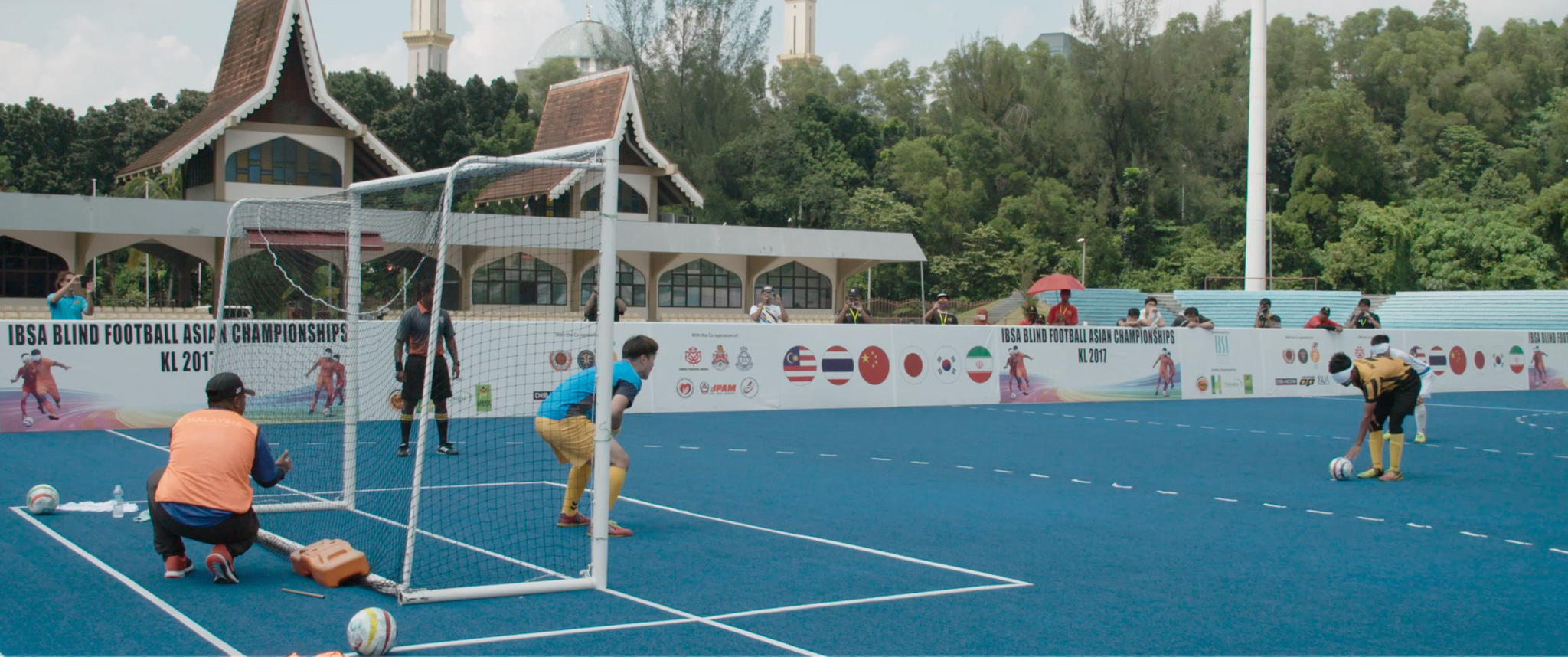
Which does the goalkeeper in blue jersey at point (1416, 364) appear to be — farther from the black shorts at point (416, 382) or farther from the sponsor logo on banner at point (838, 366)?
the black shorts at point (416, 382)

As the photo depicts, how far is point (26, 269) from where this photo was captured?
33719mm

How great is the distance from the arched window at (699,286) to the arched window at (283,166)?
1066 cm

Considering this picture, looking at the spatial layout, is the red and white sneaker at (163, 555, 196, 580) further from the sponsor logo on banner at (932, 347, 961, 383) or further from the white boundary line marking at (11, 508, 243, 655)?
the sponsor logo on banner at (932, 347, 961, 383)

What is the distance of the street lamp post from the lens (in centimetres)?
6272

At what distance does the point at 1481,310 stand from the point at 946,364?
27.2 m

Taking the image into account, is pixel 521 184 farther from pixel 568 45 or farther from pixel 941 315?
pixel 568 45

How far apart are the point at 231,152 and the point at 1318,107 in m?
55.3

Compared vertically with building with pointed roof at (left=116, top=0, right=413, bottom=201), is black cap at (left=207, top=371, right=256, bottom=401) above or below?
below

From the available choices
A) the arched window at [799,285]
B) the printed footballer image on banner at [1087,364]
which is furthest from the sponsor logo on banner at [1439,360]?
the arched window at [799,285]

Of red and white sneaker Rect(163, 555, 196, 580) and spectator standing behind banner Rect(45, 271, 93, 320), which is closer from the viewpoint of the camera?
red and white sneaker Rect(163, 555, 196, 580)

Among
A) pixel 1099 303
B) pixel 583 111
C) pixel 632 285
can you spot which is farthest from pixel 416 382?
pixel 1099 303

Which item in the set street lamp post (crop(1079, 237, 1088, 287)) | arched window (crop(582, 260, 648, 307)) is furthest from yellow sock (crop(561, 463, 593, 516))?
street lamp post (crop(1079, 237, 1088, 287))

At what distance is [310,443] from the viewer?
13.7 meters

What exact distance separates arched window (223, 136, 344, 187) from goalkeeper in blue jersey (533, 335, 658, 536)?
31.6 metres
